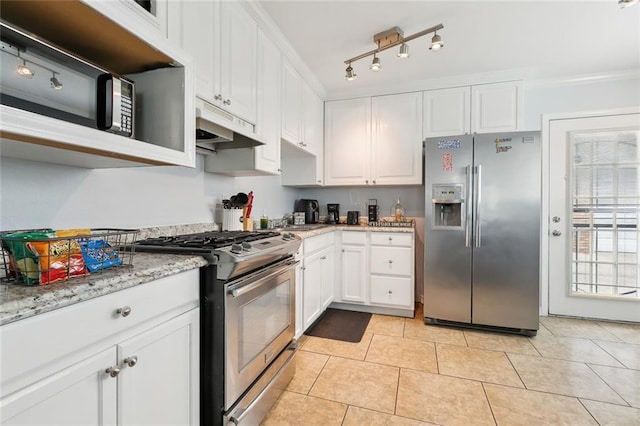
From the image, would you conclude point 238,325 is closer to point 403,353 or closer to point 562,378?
point 403,353

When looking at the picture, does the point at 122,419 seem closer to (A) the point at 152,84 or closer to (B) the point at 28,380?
(B) the point at 28,380

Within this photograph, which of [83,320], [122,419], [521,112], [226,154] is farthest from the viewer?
[521,112]

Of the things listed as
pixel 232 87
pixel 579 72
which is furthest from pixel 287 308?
pixel 579 72

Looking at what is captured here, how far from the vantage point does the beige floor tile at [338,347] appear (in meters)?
2.27

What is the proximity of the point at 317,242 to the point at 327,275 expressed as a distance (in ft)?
1.60

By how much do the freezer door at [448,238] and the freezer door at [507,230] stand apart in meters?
0.07

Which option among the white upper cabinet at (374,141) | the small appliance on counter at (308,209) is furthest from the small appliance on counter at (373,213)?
the small appliance on counter at (308,209)

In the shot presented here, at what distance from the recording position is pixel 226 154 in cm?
209

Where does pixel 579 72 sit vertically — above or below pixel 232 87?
above

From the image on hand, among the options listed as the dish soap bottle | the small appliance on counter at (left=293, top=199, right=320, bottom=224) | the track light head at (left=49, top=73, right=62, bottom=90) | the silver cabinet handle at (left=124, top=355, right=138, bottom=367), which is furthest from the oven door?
the dish soap bottle

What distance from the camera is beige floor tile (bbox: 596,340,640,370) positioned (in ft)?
7.00

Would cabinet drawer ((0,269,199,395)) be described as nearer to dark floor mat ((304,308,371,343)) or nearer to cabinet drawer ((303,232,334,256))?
cabinet drawer ((303,232,334,256))

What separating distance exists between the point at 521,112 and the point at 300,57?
2.21m

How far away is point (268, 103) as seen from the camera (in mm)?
2285
